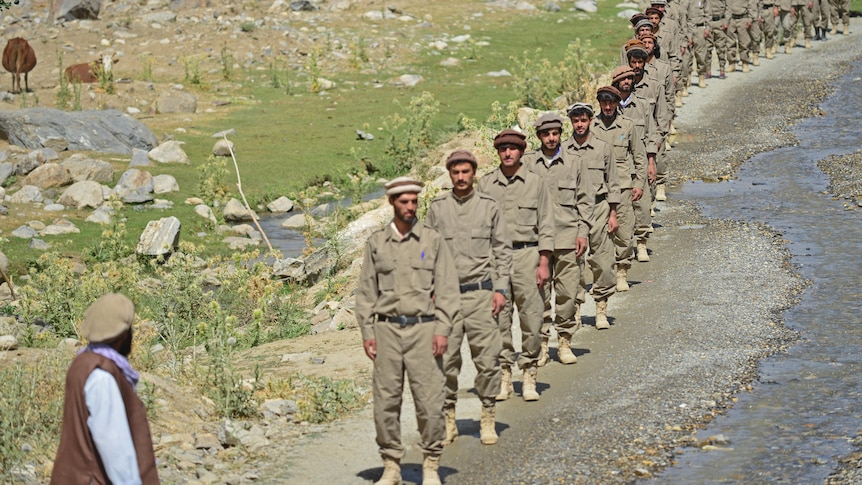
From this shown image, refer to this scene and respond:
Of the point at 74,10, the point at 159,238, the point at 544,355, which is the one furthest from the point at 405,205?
the point at 74,10

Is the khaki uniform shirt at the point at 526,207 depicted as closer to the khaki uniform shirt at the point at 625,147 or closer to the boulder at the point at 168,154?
the khaki uniform shirt at the point at 625,147

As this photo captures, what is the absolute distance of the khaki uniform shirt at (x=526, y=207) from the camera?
9.88 m

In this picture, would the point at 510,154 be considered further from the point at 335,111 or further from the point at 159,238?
the point at 335,111

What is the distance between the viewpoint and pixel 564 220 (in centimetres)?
1079

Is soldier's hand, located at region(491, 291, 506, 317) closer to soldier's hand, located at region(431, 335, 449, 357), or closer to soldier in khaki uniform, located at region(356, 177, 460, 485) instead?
soldier in khaki uniform, located at region(356, 177, 460, 485)

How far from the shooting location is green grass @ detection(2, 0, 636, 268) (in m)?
20.8

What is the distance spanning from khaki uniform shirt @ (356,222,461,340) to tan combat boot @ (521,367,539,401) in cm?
190

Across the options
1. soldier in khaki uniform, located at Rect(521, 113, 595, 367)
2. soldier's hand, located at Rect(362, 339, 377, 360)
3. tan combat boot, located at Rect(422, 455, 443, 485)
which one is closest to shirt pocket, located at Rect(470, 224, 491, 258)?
soldier's hand, located at Rect(362, 339, 377, 360)

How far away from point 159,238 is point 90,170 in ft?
13.0

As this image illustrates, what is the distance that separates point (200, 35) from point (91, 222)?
14691mm

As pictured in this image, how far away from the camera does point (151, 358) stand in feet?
36.1

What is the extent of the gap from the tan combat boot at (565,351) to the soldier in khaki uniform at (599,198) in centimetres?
68

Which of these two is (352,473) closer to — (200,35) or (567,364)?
(567,364)

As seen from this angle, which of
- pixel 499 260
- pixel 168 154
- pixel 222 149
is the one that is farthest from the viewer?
pixel 222 149
